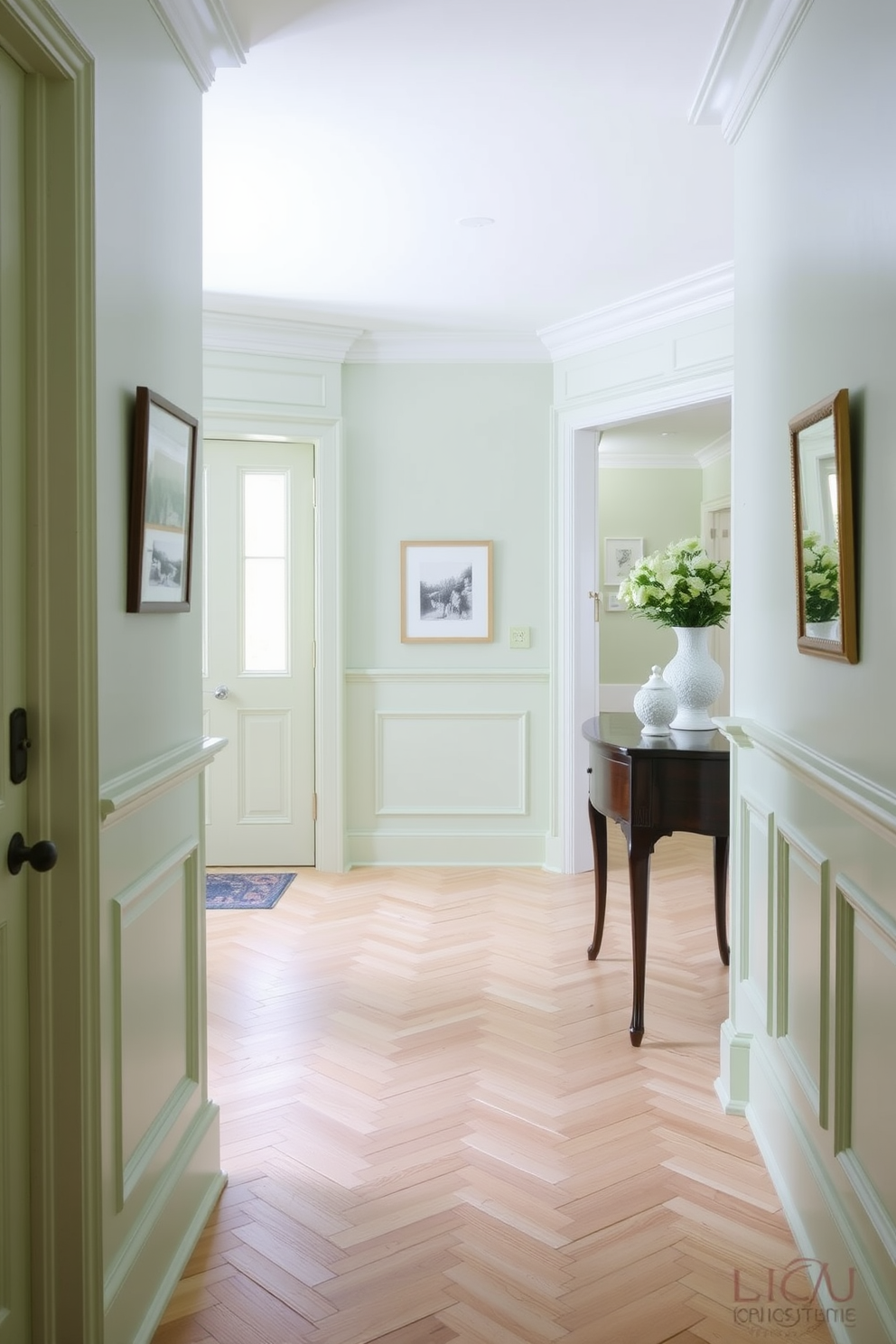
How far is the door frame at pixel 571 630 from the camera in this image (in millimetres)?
5156

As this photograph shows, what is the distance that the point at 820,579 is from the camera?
194cm

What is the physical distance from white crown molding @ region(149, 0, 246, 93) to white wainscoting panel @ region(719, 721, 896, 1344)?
1945 millimetres

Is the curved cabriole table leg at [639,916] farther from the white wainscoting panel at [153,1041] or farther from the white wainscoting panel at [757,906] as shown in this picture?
the white wainscoting panel at [153,1041]

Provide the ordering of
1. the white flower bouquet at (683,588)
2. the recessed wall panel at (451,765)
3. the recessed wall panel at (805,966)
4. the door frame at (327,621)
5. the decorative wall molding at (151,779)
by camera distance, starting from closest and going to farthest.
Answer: the decorative wall molding at (151,779) → the recessed wall panel at (805,966) → the white flower bouquet at (683,588) → the door frame at (327,621) → the recessed wall panel at (451,765)

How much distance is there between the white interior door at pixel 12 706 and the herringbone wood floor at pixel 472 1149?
0.51 m

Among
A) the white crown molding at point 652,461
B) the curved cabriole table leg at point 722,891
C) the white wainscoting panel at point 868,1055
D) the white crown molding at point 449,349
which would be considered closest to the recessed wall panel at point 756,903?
the white wainscoting panel at point 868,1055

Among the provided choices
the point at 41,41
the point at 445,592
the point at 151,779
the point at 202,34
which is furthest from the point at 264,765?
the point at 41,41

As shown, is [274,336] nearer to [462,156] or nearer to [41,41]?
[462,156]

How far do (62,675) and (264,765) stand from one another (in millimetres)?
3731

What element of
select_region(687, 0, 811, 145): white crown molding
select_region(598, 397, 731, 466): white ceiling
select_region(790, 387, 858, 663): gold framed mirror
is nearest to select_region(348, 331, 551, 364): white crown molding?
select_region(598, 397, 731, 466): white ceiling

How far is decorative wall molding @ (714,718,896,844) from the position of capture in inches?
59.0

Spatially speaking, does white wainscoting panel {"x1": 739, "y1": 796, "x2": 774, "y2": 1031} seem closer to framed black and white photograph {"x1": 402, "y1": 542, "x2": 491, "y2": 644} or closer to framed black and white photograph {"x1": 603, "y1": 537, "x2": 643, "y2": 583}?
framed black and white photograph {"x1": 402, "y1": 542, "x2": 491, "y2": 644}

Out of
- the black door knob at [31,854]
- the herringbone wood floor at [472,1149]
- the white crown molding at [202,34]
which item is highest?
the white crown molding at [202,34]

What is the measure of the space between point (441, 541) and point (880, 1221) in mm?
4033
